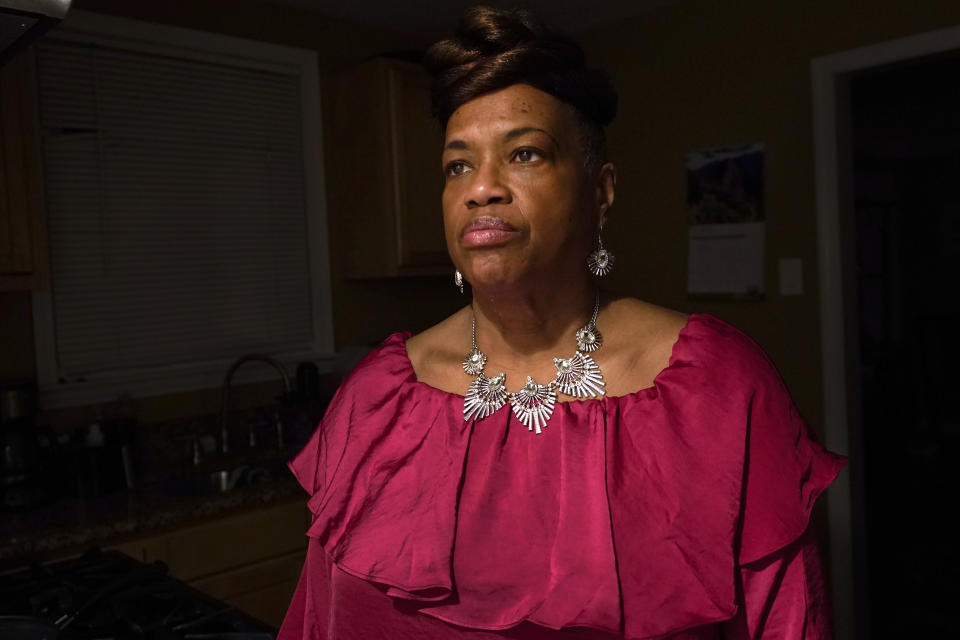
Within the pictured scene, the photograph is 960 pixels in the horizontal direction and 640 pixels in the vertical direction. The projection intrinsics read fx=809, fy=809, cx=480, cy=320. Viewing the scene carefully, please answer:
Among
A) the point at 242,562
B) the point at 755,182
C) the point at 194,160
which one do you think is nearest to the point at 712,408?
the point at 242,562

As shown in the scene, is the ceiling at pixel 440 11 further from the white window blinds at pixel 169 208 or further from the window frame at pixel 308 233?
the white window blinds at pixel 169 208

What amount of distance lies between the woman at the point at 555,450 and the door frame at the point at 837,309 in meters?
2.01

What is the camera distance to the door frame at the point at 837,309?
9.02ft

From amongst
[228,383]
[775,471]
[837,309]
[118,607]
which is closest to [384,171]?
[228,383]

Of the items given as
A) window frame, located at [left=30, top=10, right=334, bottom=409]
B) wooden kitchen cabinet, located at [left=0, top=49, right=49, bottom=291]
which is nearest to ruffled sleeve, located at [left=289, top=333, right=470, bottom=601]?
wooden kitchen cabinet, located at [left=0, top=49, right=49, bottom=291]

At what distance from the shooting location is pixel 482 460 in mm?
971

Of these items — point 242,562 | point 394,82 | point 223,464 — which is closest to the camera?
point 242,562

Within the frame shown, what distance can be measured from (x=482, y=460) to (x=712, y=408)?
274 millimetres

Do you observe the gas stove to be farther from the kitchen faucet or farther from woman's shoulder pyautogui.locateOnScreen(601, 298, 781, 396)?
the kitchen faucet

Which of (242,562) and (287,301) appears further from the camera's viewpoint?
(287,301)

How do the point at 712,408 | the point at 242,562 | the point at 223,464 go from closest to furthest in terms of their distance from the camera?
1. the point at 712,408
2. the point at 242,562
3. the point at 223,464

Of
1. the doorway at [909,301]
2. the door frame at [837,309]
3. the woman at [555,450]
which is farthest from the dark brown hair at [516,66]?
the doorway at [909,301]

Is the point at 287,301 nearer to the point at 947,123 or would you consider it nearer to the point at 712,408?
the point at 712,408

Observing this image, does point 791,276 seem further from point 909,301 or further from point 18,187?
point 18,187
